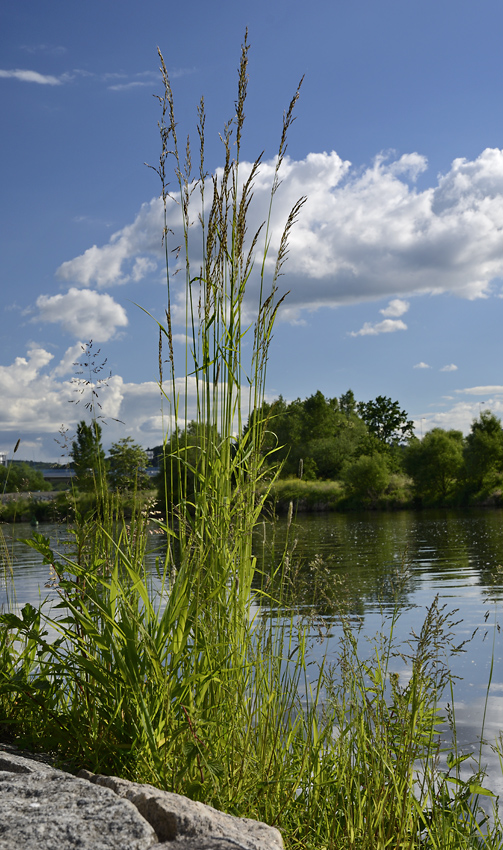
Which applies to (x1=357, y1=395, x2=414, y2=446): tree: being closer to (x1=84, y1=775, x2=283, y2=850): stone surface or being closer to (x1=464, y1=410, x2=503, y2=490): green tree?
(x1=464, y1=410, x2=503, y2=490): green tree

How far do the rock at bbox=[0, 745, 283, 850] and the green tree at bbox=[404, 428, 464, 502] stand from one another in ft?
143

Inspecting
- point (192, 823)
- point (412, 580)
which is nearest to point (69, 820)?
point (192, 823)

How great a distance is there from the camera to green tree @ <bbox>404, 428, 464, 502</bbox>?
144 feet

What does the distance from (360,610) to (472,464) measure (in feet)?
114

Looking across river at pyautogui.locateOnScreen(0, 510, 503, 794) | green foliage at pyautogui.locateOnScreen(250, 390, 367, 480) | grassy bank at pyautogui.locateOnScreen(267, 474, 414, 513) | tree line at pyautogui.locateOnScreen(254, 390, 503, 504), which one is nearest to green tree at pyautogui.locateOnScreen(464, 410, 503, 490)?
A: tree line at pyautogui.locateOnScreen(254, 390, 503, 504)

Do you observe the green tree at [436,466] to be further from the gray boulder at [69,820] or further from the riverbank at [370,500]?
the gray boulder at [69,820]

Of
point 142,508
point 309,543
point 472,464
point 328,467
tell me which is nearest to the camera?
point 142,508

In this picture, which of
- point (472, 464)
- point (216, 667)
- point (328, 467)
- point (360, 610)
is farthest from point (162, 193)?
point (328, 467)

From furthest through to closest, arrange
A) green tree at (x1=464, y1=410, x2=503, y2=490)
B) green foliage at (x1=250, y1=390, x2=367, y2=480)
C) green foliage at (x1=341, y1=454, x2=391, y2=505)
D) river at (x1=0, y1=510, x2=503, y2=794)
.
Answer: green foliage at (x1=250, y1=390, x2=367, y2=480) → green foliage at (x1=341, y1=454, x2=391, y2=505) → green tree at (x1=464, y1=410, x2=503, y2=490) → river at (x1=0, y1=510, x2=503, y2=794)

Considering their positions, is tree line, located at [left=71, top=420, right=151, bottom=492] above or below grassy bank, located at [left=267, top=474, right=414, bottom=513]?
above

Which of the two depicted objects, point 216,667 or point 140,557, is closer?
point 216,667

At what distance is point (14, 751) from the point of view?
213cm

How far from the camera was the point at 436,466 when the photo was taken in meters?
44.4

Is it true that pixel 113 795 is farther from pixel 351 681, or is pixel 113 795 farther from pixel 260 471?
pixel 260 471
